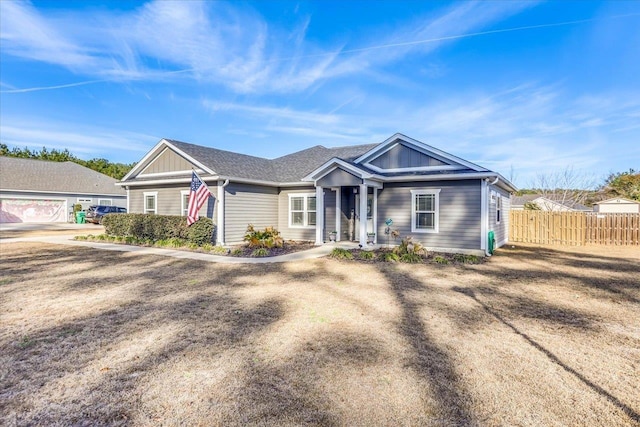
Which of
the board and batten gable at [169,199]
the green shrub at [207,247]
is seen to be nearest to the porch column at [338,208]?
the board and batten gable at [169,199]

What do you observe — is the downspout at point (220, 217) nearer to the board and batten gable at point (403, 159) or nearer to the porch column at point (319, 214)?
the porch column at point (319, 214)

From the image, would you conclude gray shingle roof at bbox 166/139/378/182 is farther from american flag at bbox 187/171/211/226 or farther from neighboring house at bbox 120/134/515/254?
american flag at bbox 187/171/211/226

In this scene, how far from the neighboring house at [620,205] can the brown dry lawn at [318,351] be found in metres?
36.8

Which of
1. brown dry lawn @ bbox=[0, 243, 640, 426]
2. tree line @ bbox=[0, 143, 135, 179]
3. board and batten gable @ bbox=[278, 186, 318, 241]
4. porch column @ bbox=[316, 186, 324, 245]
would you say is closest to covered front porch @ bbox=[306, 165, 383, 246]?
porch column @ bbox=[316, 186, 324, 245]

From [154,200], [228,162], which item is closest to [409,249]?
[228,162]

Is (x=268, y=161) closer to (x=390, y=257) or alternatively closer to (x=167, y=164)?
(x=167, y=164)

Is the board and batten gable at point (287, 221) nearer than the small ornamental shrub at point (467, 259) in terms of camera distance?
No

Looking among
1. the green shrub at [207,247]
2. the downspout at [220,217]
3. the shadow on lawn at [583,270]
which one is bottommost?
the shadow on lawn at [583,270]

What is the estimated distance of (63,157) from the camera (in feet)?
171

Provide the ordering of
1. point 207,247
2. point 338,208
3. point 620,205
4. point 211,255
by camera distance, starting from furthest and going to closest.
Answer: point 620,205 < point 338,208 < point 207,247 < point 211,255

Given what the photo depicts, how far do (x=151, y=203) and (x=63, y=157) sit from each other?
1874 inches

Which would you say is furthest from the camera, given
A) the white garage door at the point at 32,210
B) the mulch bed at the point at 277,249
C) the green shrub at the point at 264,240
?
the white garage door at the point at 32,210

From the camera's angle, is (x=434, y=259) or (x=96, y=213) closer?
(x=434, y=259)

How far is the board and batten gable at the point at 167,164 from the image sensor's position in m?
15.6
